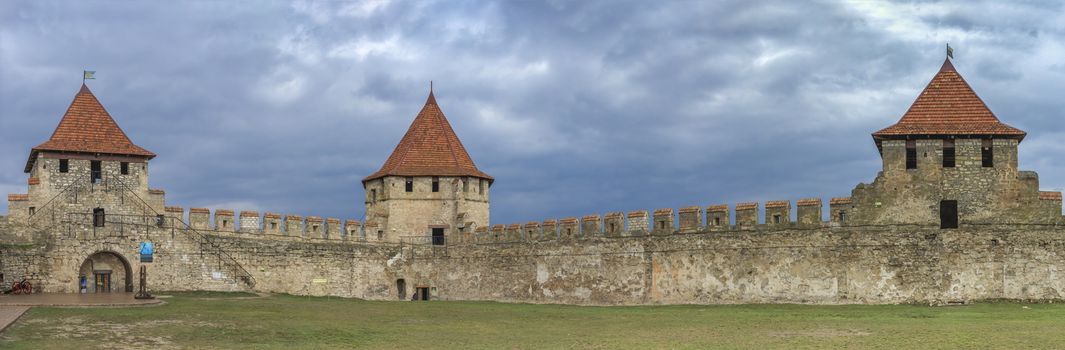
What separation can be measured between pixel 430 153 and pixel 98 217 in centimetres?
1449

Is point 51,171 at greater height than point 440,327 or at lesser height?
greater

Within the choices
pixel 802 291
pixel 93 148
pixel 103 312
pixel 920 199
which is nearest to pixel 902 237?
pixel 920 199

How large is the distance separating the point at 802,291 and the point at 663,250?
542 cm

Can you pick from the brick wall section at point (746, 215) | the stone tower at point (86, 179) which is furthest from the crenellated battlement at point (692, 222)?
the stone tower at point (86, 179)

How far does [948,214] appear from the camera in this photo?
33719 mm

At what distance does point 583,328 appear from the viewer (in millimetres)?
28594

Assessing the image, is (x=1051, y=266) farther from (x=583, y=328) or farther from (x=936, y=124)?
(x=583, y=328)

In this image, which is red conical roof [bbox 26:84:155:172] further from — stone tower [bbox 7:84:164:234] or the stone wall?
the stone wall

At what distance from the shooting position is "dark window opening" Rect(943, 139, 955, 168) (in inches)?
1335

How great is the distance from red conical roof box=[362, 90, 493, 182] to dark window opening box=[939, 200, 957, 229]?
70.7ft

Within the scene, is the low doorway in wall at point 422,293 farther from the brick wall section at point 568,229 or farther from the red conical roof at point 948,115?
the red conical roof at point 948,115

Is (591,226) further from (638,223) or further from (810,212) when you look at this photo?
(810,212)

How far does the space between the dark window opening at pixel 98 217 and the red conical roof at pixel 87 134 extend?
7.05 ft

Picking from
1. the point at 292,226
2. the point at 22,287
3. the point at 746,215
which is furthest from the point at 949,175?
the point at 22,287
